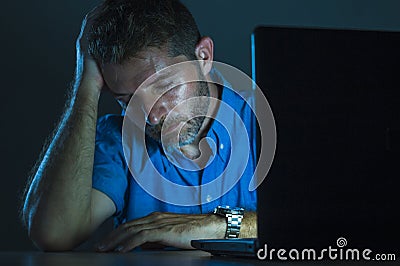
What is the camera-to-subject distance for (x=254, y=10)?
247 centimetres

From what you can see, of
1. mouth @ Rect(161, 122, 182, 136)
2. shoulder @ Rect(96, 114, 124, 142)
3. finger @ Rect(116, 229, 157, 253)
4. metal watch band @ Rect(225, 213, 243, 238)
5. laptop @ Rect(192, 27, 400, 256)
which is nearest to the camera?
laptop @ Rect(192, 27, 400, 256)

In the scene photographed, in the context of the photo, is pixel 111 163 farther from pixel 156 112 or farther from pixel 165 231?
pixel 165 231

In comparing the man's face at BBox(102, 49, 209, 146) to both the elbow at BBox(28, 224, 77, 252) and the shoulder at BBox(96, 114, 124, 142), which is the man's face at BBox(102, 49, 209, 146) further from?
the elbow at BBox(28, 224, 77, 252)

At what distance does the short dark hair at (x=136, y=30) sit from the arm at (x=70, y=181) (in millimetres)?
58

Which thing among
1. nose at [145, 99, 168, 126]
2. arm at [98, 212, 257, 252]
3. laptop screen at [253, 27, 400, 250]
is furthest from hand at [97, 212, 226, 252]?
laptop screen at [253, 27, 400, 250]

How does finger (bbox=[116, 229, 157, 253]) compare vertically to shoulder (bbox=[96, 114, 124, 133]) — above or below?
below

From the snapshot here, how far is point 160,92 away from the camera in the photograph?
1423mm

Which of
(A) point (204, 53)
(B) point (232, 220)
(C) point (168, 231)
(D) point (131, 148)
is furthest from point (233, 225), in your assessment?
(A) point (204, 53)

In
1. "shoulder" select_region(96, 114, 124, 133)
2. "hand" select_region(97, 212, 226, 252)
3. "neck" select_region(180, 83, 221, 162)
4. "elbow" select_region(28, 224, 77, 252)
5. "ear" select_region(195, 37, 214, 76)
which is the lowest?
"elbow" select_region(28, 224, 77, 252)

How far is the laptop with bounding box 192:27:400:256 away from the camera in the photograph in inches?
23.1

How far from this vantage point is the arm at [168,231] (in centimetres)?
107

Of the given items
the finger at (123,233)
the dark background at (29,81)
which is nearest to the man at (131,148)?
the finger at (123,233)

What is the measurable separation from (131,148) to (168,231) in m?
0.51

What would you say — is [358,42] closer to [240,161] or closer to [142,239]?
[142,239]
